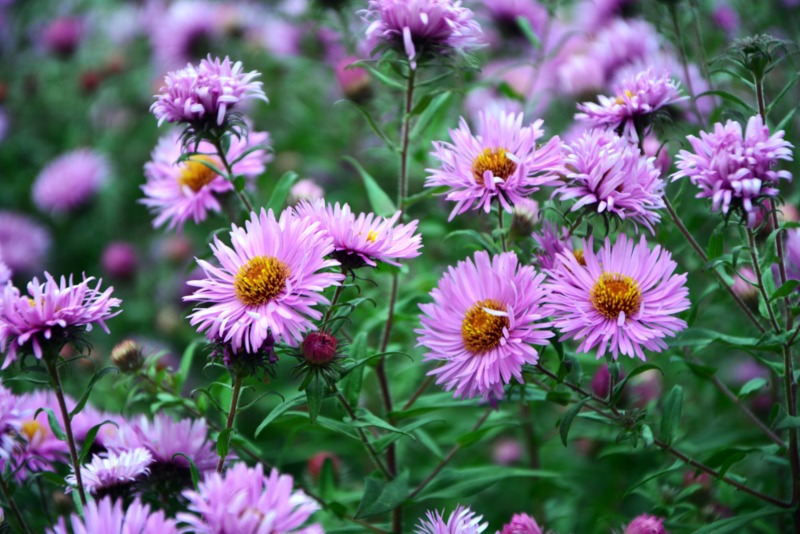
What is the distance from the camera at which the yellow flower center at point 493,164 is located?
3.92 feet

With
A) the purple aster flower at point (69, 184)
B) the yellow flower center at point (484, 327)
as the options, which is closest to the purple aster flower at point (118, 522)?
the yellow flower center at point (484, 327)

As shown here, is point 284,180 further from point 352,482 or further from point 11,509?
point 352,482

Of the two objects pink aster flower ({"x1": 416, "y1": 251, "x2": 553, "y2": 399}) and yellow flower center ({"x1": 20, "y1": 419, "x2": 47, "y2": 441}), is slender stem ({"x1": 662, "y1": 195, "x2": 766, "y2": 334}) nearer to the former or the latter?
pink aster flower ({"x1": 416, "y1": 251, "x2": 553, "y2": 399})

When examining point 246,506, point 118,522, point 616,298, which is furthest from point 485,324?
point 118,522

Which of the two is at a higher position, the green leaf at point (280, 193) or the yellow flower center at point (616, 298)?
the green leaf at point (280, 193)

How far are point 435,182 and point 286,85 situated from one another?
6.14 feet

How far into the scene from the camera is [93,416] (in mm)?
1419

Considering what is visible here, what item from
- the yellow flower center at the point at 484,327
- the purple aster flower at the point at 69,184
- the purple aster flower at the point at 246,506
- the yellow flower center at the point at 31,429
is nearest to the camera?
the purple aster flower at the point at 246,506

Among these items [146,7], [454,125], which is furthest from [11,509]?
[146,7]

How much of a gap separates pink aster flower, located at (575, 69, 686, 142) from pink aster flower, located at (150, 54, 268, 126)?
20.2 inches

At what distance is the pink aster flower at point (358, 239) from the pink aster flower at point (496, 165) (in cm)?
9

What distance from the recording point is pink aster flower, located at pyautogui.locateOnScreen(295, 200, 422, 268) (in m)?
1.12

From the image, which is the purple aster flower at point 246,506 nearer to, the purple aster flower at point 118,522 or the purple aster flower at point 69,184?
the purple aster flower at point 118,522

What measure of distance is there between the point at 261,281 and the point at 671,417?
0.64m
